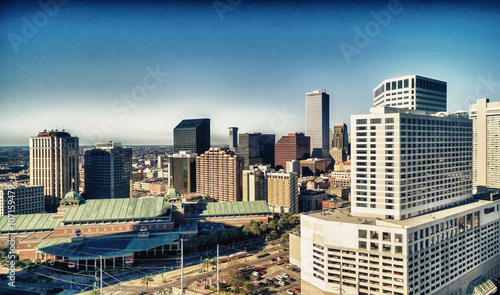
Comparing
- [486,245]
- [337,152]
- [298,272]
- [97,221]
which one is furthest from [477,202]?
[337,152]

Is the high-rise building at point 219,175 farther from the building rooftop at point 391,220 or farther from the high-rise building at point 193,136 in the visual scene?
the building rooftop at point 391,220

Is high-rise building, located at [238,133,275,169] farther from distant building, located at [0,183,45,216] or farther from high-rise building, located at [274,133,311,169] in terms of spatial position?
distant building, located at [0,183,45,216]

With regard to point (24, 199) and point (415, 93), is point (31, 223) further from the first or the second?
point (415, 93)

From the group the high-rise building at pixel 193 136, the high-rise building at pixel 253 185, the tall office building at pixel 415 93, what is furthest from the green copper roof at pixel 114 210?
the high-rise building at pixel 193 136

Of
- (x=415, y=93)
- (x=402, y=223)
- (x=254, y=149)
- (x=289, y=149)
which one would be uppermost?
(x=415, y=93)

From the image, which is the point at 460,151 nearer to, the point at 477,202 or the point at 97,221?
Result: the point at 477,202

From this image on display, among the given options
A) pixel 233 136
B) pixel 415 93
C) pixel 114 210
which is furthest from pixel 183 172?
pixel 233 136
